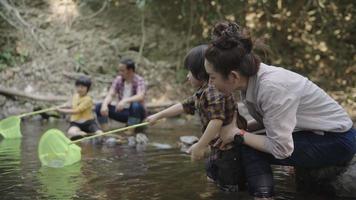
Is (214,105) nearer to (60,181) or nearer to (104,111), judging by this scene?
(60,181)

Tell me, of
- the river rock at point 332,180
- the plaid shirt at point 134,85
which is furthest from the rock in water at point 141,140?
the river rock at point 332,180

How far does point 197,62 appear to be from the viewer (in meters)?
2.58

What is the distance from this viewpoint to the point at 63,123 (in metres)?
6.48

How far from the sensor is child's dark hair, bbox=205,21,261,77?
2.23 metres

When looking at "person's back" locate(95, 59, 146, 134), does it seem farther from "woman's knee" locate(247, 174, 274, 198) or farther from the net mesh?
"woman's knee" locate(247, 174, 274, 198)

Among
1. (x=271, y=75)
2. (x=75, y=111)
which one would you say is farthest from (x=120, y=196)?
(x=75, y=111)

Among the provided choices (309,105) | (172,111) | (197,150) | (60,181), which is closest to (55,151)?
(60,181)

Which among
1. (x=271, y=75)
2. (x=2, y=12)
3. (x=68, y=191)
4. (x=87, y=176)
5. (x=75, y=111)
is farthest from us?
(x=2, y=12)

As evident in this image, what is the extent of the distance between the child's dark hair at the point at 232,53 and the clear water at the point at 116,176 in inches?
26.9

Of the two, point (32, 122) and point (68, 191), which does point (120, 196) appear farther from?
point (32, 122)

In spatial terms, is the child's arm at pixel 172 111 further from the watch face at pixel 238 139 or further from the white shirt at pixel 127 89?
the white shirt at pixel 127 89

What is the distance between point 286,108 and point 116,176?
1.34 metres

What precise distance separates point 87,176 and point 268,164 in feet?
4.01

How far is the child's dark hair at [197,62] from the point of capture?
255 cm
